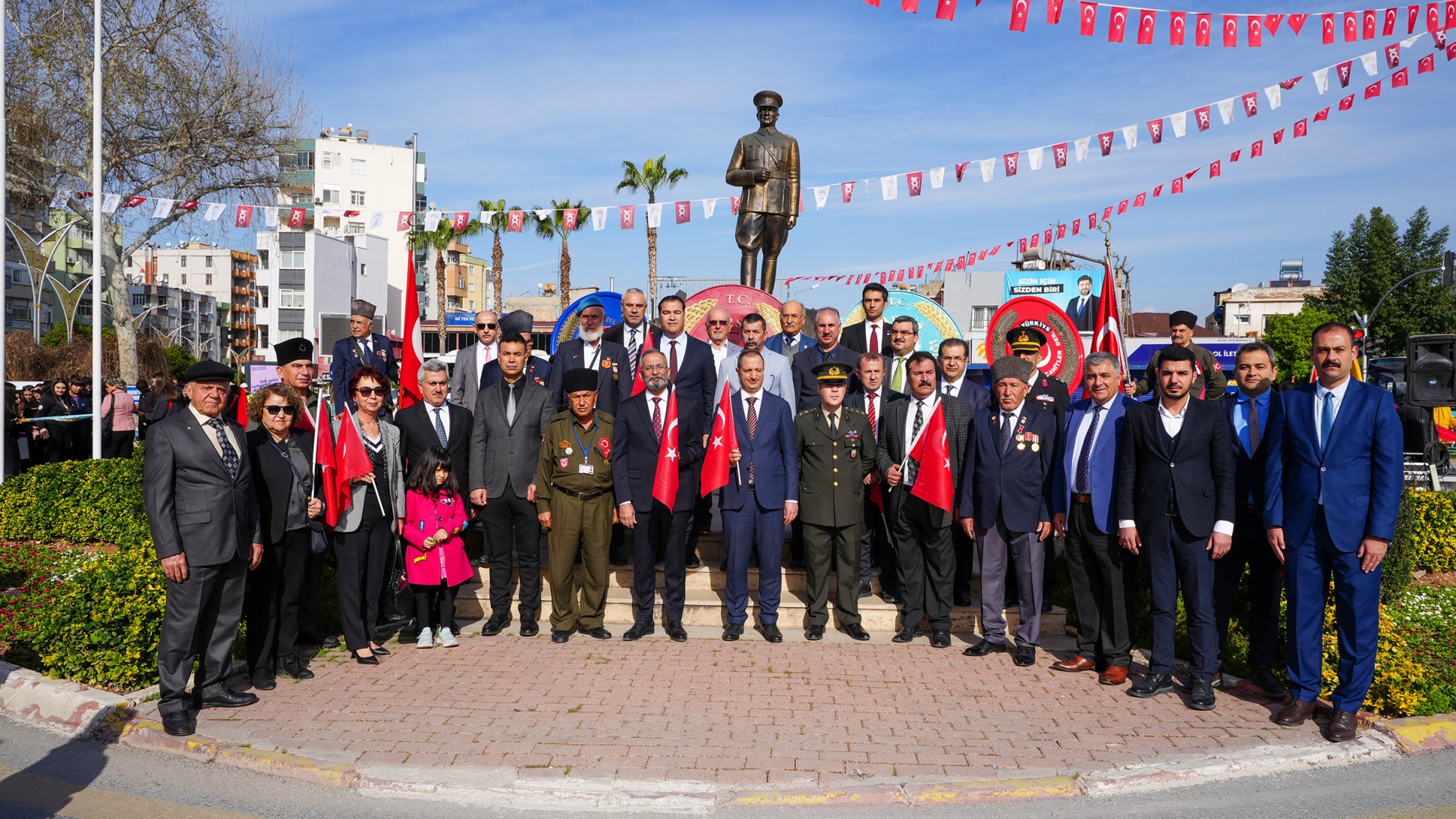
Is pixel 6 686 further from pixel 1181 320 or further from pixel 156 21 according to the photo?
pixel 156 21

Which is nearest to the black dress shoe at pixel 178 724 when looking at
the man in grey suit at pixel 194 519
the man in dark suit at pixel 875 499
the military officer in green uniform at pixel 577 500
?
the man in grey suit at pixel 194 519

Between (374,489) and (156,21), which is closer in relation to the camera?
(374,489)

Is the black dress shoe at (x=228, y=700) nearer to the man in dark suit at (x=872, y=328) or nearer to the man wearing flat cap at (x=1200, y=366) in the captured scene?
the man in dark suit at (x=872, y=328)

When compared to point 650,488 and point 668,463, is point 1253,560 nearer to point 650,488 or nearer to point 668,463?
point 668,463

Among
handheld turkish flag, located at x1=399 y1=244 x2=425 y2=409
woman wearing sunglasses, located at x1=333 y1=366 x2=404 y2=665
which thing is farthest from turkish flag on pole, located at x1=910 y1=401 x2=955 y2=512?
handheld turkish flag, located at x1=399 y1=244 x2=425 y2=409

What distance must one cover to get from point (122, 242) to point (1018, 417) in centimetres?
2498

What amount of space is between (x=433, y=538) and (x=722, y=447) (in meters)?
2.21

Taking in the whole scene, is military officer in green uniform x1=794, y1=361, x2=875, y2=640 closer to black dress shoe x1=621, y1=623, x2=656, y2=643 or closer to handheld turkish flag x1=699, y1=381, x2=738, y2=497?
handheld turkish flag x1=699, y1=381, x2=738, y2=497

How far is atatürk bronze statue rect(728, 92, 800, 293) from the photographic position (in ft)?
38.8

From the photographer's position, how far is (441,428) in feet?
24.8

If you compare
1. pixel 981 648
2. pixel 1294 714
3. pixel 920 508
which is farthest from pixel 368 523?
pixel 1294 714

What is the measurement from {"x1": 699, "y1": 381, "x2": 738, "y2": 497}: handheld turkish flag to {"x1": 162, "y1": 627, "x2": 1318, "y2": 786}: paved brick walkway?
4.10ft

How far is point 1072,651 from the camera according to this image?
286 inches

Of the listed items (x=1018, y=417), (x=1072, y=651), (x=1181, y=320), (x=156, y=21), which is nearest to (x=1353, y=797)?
(x=1072, y=651)
